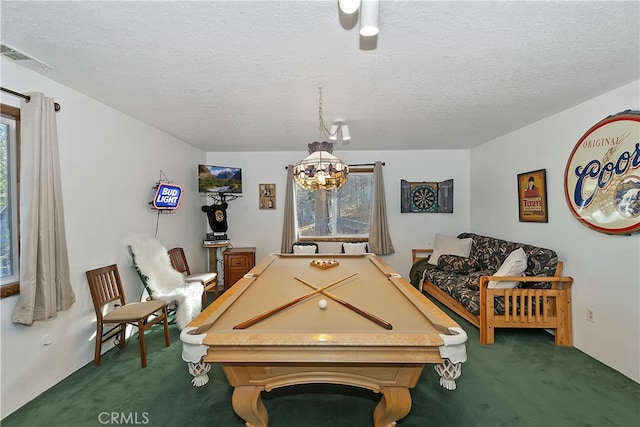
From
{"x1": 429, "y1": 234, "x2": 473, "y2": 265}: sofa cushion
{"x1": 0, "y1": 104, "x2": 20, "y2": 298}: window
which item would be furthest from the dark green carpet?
{"x1": 429, "y1": 234, "x2": 473, "y2": 265}: sofa cushion

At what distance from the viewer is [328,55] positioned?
73.3 inches

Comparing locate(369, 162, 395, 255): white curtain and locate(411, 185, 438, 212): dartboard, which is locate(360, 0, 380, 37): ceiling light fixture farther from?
locate(411, 185, 438, 212): dartboard

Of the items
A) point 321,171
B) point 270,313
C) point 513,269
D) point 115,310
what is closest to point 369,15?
point 321,171

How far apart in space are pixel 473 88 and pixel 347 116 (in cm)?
123

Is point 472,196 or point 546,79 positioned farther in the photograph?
point 472,196

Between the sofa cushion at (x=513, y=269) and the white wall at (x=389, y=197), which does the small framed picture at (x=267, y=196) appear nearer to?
the white wall at (x=389, y=197)

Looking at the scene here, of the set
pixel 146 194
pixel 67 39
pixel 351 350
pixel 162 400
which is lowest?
pixel 162 400

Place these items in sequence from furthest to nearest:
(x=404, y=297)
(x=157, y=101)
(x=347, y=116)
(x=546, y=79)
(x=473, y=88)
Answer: (x=347, y=116), (x=157, y=101), (x=473, y=88), (x=546, y=79), (x=404, y=297)

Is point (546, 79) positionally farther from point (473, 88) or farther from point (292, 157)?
point (292, 157)

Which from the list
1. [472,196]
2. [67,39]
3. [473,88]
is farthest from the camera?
[472,196]

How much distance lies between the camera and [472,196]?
4926 millimetres

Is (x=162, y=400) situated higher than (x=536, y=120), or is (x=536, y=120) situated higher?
(x=536, y=120)

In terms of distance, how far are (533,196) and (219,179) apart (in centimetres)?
441

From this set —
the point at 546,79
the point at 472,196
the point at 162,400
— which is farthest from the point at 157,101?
the point at 472,196
